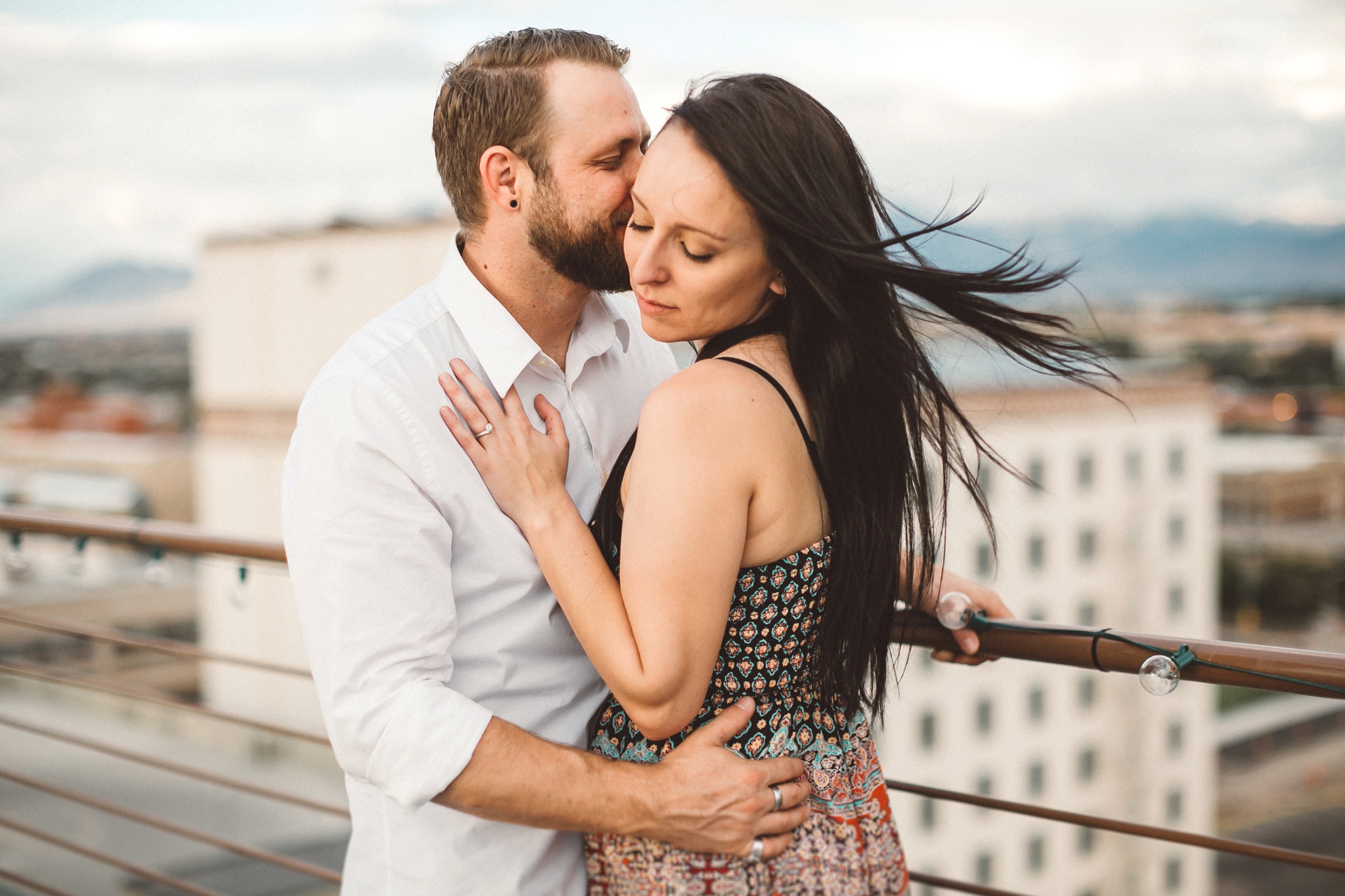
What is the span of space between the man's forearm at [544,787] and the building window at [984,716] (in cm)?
3973

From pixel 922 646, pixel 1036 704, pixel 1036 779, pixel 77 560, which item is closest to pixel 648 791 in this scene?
pixel 922 646

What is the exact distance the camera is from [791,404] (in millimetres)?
1356

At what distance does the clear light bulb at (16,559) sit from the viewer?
268 centimetres

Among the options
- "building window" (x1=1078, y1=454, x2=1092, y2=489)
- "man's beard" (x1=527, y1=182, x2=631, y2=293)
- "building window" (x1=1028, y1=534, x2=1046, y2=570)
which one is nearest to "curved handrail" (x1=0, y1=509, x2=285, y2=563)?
"man's beard" (x1=527, y1=182, x2=631, y2=293)

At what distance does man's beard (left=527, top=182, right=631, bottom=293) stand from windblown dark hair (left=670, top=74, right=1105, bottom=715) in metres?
0.33

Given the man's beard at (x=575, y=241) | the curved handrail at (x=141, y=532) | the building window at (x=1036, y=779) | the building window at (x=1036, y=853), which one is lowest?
the building window at (x=1036, y=853)

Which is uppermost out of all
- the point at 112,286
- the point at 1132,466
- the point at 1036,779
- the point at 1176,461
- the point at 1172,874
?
the point at 112,286

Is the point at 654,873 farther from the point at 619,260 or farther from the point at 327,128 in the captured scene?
the point at 327,128

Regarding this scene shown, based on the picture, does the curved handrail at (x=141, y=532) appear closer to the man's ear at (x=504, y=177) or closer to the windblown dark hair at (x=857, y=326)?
the man's ear at (x=504, y=177)

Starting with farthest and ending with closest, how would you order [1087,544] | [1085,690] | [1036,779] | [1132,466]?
[1132,466]
[1087,544]
[1085,690]
[1036,779]

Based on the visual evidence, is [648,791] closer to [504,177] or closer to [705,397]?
[705,397]

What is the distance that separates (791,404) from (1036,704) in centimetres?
4295

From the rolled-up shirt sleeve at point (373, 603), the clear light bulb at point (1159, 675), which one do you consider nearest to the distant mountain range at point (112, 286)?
the rolled-up shirt sleeve at point (373, 603)

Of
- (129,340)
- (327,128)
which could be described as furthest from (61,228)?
(327,128)
